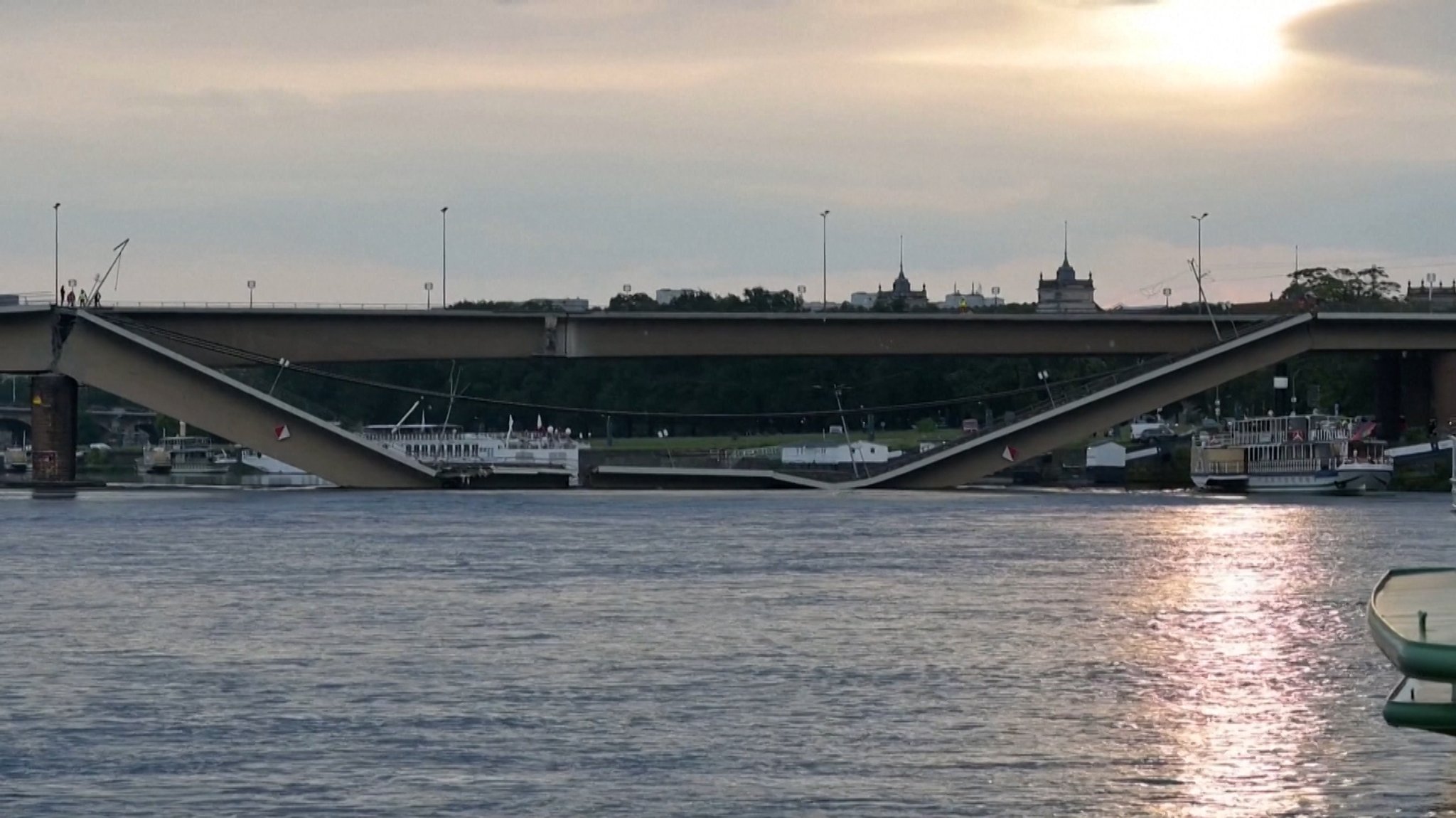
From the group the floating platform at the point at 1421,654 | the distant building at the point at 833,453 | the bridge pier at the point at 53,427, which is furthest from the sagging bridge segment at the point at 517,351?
the floating platform at the point at 1421,654

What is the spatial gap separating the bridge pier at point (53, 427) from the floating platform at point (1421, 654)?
93423mm

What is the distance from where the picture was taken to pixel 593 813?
24484mm

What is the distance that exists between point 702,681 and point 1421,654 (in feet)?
50.3

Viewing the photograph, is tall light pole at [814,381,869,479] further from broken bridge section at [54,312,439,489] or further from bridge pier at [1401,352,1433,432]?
bridge pier at [1401,352,1433,432]

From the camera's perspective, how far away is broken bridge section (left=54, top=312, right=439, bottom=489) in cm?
10619

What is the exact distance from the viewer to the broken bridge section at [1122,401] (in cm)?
11562

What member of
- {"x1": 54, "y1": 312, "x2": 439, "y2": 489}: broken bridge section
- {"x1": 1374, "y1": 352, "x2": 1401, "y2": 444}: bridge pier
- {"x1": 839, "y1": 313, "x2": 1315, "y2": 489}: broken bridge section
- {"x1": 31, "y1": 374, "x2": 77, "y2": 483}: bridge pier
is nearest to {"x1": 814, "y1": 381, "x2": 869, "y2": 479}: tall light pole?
{"x1": 839, "y1": 313, "x2": 1315, "y2": 489}: broken bridge section

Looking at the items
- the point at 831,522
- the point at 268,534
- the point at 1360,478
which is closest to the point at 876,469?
the point at 1360,478

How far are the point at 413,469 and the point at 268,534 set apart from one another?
4134cm

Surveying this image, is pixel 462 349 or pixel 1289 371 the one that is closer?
pixel 462 349

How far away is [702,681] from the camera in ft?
115

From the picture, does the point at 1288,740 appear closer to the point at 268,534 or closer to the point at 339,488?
the point at 268,534

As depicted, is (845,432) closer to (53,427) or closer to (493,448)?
(493,448)

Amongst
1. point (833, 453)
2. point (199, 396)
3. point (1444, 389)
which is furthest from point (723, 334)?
point (833, 453)
